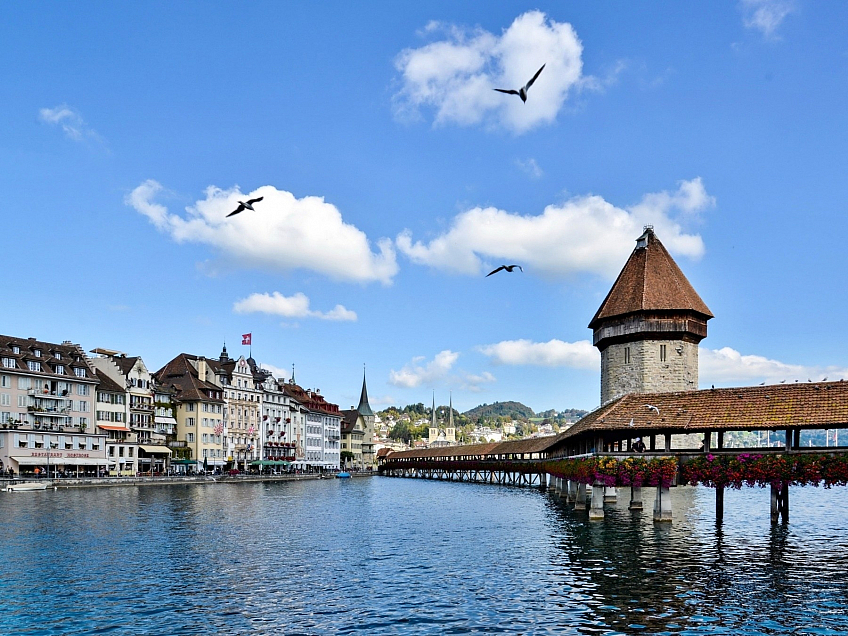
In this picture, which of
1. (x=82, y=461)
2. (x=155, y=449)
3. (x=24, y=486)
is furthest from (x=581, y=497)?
(x=155, y=449)

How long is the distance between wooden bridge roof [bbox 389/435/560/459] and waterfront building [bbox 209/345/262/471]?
96.8 ft

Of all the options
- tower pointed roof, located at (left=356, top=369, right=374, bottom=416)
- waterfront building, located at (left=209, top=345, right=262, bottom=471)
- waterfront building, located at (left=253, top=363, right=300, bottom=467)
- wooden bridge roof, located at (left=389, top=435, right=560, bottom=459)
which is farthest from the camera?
tower pointed roof, located at (left=356, top=369, right=374, bottom=416)

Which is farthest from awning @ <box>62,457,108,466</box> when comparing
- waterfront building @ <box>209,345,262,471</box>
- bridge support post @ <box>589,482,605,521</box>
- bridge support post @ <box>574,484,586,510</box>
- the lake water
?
bridge support post @ <box>589,482,605,521</box>

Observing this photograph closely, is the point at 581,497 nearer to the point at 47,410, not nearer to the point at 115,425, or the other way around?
the point at 47,410

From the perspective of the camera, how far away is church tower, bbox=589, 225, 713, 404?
7069cm

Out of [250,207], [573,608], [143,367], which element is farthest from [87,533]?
[143,367]

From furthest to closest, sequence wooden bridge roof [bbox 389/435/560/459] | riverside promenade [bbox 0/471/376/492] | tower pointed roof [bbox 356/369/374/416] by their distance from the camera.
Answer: tower pointed roof [bbox 356/369/374/416], wooden bridge roof [bbox 389/435/560/459], riverside promenade [bbox 0/471/376/492]

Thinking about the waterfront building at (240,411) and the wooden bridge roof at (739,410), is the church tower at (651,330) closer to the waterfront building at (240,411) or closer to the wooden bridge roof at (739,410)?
the wooden bridge roof at (739,410)

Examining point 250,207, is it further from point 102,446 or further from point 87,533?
point 102,446

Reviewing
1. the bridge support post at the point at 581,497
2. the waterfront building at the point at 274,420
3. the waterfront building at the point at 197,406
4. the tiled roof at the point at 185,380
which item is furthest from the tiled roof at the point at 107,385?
the bridge support post at the point at 581,497

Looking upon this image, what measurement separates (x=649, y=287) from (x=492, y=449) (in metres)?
51.2

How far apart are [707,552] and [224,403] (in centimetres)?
9879

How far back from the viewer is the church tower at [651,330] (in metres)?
70.7

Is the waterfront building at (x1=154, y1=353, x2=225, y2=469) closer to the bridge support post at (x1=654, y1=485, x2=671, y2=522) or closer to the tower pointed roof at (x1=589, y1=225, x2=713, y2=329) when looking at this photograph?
the tower pointed roof at (x1=589, y1=225, x2=713, y2=329)
